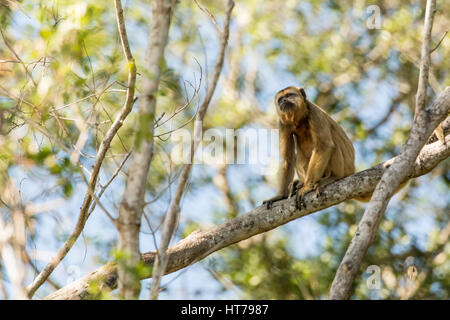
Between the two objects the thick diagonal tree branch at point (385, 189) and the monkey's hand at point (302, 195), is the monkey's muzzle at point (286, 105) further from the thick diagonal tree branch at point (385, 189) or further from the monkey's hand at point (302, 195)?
the thick diagonal tree branch at point (385, 189)

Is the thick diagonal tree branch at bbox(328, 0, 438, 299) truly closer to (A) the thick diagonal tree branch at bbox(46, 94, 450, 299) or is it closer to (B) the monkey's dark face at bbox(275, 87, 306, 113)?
(A) the thick diagonal tree branch at bbox(46, 94, 450, 299)

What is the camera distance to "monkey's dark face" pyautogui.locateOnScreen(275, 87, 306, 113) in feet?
28.4

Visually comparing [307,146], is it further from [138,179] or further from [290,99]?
[138,179]

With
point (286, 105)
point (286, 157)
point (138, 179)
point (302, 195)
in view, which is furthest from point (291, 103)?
point (138, 179)

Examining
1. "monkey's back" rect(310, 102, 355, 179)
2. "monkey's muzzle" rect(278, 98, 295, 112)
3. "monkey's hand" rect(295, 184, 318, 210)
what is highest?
"monkey's muzzle" rect(278, 98, 295, 112)

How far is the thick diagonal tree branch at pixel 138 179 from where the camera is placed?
4406 millimetres

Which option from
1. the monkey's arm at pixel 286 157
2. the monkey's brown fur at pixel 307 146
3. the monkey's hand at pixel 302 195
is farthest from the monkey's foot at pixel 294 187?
the monkey's hand at pixel 302 195

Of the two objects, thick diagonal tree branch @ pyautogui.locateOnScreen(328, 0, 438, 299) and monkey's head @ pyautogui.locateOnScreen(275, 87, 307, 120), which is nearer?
thick diagonal tree branch @ pyautogui.locateOnScreen(328, 0, 438, 299)

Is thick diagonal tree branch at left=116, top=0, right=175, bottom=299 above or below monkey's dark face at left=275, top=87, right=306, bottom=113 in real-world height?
below

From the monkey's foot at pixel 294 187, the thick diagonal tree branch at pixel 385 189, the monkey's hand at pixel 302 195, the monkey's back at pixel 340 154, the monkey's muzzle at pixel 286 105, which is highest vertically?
the monkey's muzzle at pixel 286 105

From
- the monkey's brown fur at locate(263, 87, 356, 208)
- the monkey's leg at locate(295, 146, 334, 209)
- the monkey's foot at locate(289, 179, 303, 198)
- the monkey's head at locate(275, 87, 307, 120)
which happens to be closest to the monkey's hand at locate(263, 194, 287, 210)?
the monkey's brown fur at locate(263, 87, 356, 208)

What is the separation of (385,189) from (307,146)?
3.98 metres

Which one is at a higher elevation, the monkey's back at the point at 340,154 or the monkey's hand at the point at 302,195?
the monkey's back at the point at 340,154
